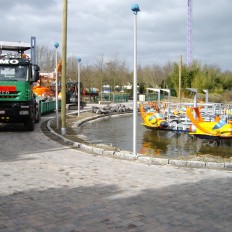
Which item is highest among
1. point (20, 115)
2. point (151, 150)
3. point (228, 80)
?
point (228, 80)

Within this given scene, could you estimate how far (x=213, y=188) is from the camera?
6.70m

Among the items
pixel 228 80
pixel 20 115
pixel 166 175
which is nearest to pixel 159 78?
pixel 228 80

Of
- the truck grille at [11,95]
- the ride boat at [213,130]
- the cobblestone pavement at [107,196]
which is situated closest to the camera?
the cobblestone pavement at [107,196]

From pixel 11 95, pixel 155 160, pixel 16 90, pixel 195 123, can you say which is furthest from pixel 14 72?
pixel 155 160

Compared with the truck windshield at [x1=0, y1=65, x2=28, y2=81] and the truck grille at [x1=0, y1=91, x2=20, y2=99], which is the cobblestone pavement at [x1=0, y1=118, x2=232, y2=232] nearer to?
the truck grille at [x1=0, y1=91, x2=20, y2=99]

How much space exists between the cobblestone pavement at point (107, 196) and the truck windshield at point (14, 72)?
19.1 feet

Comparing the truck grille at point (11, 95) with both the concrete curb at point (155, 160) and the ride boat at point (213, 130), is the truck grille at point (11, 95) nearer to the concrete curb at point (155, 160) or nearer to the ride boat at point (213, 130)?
the concrete curb at point (155, 160)

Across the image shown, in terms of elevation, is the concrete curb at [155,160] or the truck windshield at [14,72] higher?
the truck windshield at [14,72]

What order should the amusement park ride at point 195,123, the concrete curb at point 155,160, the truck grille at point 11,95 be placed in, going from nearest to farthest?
1. the concrete curb at point 155,160
2. the amusement park ride at point 195,123
3. the truck grille at point 11,95

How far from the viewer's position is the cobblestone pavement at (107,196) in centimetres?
486

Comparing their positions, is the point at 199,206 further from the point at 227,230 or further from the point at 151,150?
the point at 151,150

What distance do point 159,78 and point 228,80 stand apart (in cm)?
1237

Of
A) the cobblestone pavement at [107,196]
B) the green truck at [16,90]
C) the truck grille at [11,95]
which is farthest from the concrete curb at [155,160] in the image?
the truck grille at [11,95]

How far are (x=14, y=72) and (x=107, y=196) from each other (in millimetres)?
9793
